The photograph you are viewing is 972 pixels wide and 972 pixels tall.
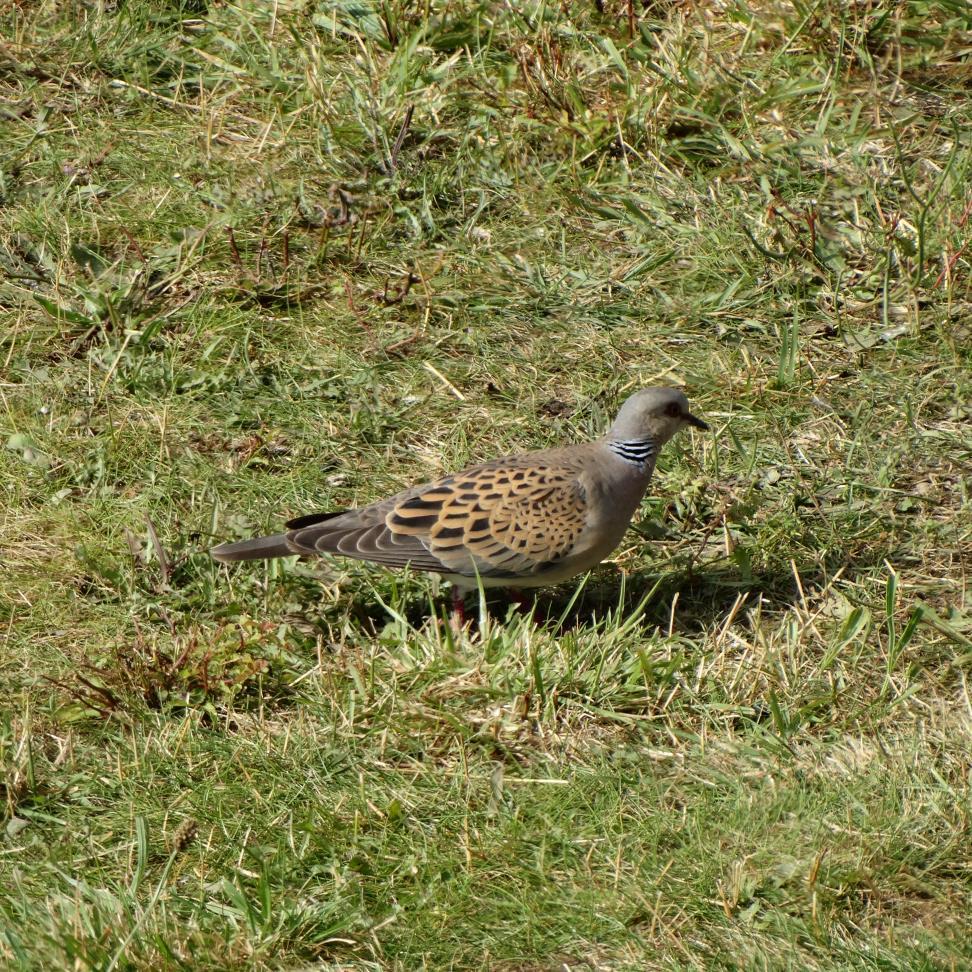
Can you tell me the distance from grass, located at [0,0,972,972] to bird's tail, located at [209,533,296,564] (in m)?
0.20

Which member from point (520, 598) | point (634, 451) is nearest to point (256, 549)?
point (520, 598)

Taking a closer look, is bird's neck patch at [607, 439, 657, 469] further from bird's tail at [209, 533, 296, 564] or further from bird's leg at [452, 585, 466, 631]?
bird's tail at [209, 533, 296, 564]

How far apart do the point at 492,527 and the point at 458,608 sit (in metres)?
0.32

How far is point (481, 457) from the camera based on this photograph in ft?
19.7

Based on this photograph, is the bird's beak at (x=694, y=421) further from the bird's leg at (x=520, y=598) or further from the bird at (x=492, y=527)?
the bird's leg at (x=520, y=598)

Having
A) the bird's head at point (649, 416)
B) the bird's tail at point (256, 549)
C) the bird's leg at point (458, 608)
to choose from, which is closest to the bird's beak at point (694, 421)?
the bird's head at point (649, 416)

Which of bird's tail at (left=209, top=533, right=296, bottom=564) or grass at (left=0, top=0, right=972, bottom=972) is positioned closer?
grass at (left=0, top=0, right=972, bottom=972)

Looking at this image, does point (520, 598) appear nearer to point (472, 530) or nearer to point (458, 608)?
point (458, 608)

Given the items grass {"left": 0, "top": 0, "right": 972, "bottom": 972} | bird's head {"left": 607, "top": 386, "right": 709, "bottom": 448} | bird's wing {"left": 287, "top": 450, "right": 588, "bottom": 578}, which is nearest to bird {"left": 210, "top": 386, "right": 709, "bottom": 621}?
bird's wing {"left": 287, "top": 450, "right": 588, "bottom": 578}

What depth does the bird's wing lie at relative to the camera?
5031 millimetres

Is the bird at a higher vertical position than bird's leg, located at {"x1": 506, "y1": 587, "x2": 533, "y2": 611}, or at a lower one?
higher

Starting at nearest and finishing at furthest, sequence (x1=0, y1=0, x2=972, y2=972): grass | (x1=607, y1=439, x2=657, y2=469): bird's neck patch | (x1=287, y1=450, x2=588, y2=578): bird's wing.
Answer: (x1=0, y1=0, x2=972, y2=972): grass < (x1=287, y1=450, x2=588, y2=578): bird's wing < (x1=607, y1=439, x2=657, y2=469): bird's neck patch

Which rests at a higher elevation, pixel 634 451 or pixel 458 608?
pixel 634 451

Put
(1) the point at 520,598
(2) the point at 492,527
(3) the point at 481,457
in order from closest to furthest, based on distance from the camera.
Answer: (2) the point at 492,527
(1) the point at 520,598
(3) the point at 481,457
